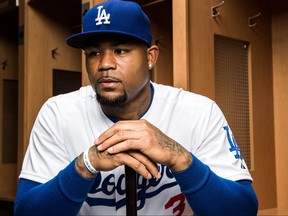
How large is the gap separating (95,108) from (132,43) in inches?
9.3

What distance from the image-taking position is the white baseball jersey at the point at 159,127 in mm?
1141

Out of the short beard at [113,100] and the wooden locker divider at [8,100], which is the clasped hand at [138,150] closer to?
the short beard at [113,100]

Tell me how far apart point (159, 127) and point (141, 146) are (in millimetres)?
285

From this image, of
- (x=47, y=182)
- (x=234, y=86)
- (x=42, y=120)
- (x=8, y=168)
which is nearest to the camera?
(x=47, y=182)

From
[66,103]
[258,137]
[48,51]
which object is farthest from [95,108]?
[48,51]

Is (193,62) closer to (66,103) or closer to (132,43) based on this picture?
(132,43)

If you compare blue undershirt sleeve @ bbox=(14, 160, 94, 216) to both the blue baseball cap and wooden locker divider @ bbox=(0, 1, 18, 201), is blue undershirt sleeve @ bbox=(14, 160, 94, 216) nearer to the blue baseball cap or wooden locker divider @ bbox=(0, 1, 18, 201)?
the blue baseball cap

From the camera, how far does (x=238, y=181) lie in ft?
3.58

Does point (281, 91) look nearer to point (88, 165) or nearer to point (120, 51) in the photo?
point (120, 51)

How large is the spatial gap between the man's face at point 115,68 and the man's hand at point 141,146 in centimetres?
15

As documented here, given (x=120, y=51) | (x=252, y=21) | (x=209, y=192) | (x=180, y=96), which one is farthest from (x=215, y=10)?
(x=209, y=192)

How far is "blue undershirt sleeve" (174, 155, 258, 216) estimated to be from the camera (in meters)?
0.97

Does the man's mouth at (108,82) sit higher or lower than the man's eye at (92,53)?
lower

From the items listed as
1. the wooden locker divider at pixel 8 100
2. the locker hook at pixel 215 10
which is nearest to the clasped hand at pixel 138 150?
the locker hook at pixel 215 10
